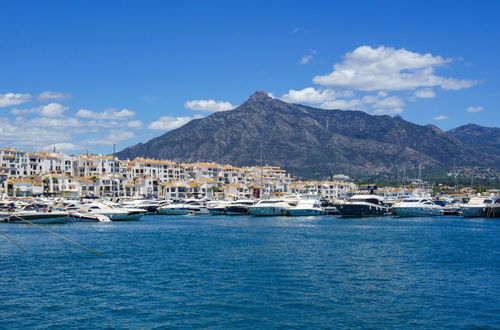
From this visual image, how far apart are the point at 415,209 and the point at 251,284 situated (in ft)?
208

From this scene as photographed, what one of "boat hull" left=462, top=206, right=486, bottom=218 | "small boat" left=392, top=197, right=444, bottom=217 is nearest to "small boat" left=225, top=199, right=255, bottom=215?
"small boat" left=392, top=197, right=444, bottom=217

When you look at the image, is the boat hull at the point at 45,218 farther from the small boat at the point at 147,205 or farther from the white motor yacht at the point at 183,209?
the small boat at the point at 147,205

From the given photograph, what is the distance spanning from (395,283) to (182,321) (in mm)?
12773

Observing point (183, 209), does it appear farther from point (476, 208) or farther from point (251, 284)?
point (251, 284)

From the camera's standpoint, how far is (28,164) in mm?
158500

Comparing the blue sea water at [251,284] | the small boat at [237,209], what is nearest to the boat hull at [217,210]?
the small boat at [237,209]

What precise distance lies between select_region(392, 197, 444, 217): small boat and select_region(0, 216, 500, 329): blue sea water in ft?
113

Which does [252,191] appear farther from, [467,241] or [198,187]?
[467,241]

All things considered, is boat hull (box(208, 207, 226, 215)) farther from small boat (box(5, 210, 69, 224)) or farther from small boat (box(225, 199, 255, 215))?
small boat (box(5, 210, 69, 224))

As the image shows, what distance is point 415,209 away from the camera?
85.1 metres

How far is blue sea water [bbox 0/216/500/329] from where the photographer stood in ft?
69.8

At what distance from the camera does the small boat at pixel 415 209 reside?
83.5m

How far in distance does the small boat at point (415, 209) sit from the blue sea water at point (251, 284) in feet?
113

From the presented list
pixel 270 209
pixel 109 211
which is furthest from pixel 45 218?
pixel 270 209
